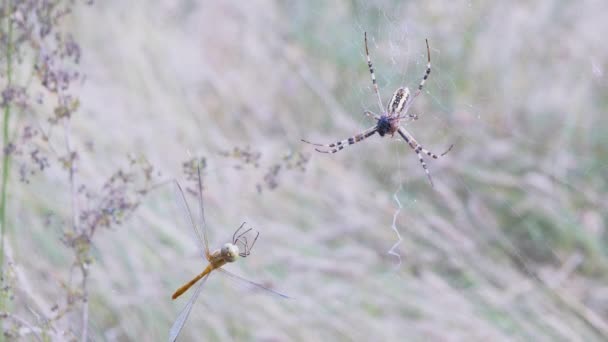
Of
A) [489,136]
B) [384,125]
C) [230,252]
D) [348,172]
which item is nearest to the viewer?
[230,252]

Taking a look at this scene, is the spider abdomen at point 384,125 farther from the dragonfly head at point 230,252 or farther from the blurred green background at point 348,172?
the dragonfly head at point 230,252

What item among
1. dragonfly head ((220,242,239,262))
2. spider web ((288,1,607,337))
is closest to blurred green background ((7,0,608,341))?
spider web ((288,1,607,337))

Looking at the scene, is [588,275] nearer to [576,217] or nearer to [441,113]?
[576,217]

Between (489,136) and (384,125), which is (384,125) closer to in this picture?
(384,125)

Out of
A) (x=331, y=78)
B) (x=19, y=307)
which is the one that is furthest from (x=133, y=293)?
(x=331, y=78)

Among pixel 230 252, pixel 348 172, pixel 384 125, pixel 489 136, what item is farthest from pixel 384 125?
pixel 489 136

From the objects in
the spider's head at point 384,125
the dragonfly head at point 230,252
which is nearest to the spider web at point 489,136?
the spider's head at point 384,125

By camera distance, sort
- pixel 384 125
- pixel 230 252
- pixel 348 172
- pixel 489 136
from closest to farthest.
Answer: pixel 230 252 → pixel 384 125 → pixel 348 172 → pixel 489 136
